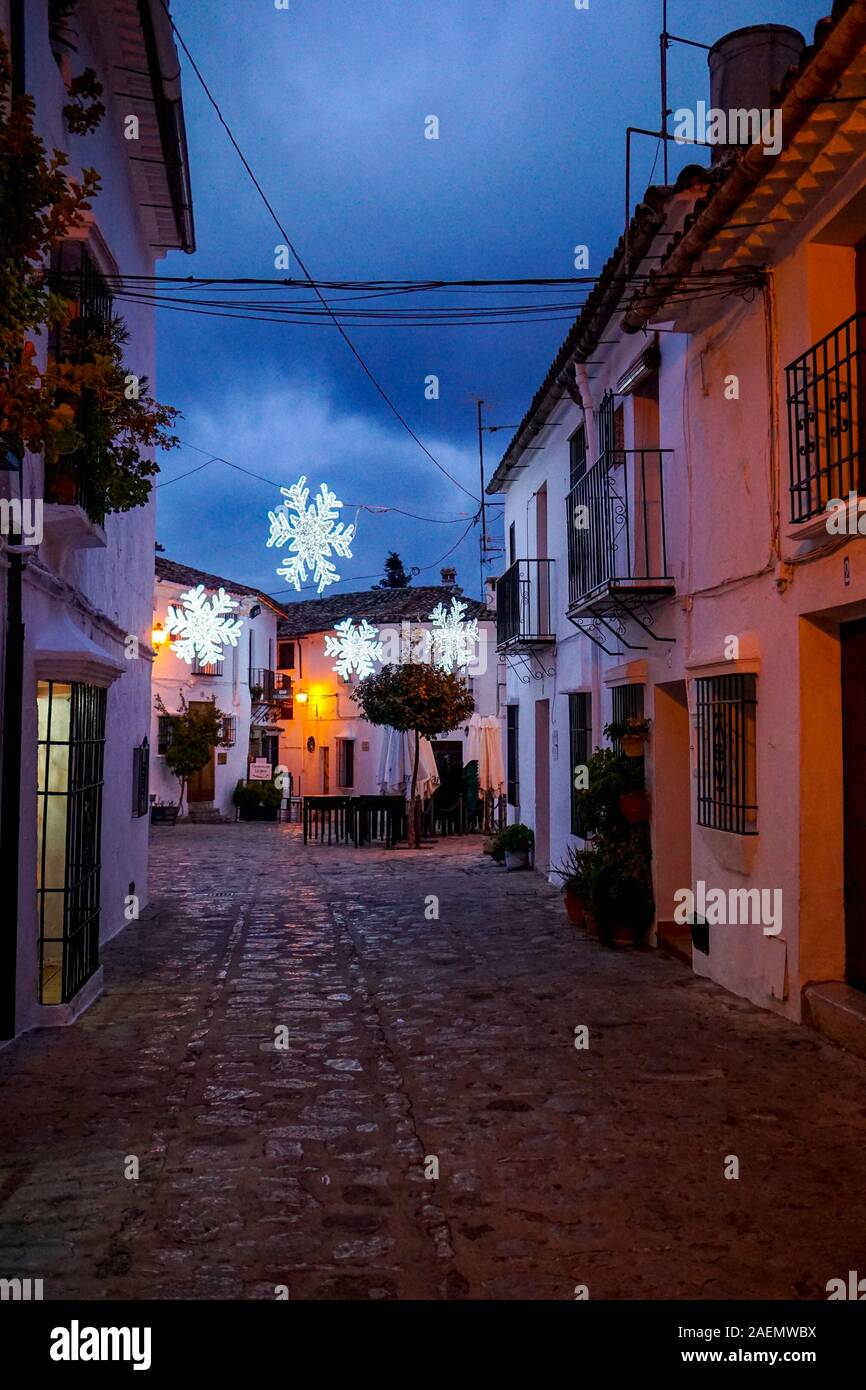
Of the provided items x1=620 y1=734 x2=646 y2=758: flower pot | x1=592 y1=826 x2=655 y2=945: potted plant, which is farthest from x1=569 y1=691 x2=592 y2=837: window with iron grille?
x1=592 y1=826 x2=655 y2=945: potted plant

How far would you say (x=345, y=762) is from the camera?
1535 inches

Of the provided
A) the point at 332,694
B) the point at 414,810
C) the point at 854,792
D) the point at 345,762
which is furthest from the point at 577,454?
the point at 332,694

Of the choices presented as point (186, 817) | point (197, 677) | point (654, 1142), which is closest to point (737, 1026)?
point (654, 1142)

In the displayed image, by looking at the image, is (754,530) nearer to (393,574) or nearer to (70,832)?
(70,832)

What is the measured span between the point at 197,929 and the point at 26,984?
4.40 meters

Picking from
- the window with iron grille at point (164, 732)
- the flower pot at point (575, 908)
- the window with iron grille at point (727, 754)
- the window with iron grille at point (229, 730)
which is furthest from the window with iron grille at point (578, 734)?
the window with iron grille at point (229, 730)

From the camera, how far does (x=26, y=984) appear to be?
6586 mm

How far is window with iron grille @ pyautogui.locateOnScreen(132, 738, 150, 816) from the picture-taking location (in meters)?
11.2

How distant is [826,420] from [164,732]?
84.5 ft

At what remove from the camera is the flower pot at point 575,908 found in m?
10.7

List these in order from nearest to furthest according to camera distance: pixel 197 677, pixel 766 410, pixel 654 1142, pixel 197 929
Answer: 1. pixel 654 1142
2. pixel 766 410
3. pixel 197 929
4. pixel 197 677

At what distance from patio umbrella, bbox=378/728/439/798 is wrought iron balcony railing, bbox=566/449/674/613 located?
1020cm

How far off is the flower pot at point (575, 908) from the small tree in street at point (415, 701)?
9464mm
